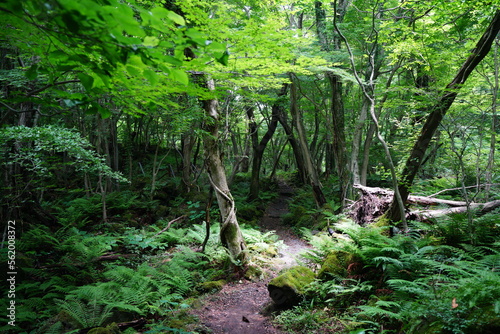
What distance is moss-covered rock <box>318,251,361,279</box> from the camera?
16.0 ft

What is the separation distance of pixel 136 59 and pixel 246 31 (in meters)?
3.19

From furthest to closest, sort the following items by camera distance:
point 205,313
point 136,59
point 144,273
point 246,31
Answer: point 144,273, point 205,313, point 246,31, point 136,59

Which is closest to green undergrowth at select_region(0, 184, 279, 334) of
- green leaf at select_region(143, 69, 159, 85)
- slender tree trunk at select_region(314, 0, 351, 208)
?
green leaf at select_region(143, 69, 159, 85)

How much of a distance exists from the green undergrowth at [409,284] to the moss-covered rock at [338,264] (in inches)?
0.7

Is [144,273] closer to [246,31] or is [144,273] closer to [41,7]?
[246,31]

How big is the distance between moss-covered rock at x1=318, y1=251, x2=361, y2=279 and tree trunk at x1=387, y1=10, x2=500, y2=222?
1589 mm

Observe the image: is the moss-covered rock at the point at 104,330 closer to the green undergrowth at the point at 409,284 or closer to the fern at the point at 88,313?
the fern at the point at 88,313

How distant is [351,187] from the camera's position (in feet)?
31.6

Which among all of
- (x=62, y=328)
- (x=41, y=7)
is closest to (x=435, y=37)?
(x=41, y=7)

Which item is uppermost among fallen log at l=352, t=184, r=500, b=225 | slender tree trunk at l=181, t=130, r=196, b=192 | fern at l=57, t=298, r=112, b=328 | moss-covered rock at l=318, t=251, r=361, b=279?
slender tree trunk at l=181, t=130, r=196, b=192

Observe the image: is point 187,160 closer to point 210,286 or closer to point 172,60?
point 210,286

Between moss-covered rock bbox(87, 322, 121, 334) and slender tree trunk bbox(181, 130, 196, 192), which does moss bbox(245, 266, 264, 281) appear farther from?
slender tree trunk bbox(181, 130, 196, 192)

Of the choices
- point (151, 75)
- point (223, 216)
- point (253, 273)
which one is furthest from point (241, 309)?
point (151, 75)

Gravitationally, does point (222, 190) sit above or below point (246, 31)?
below
